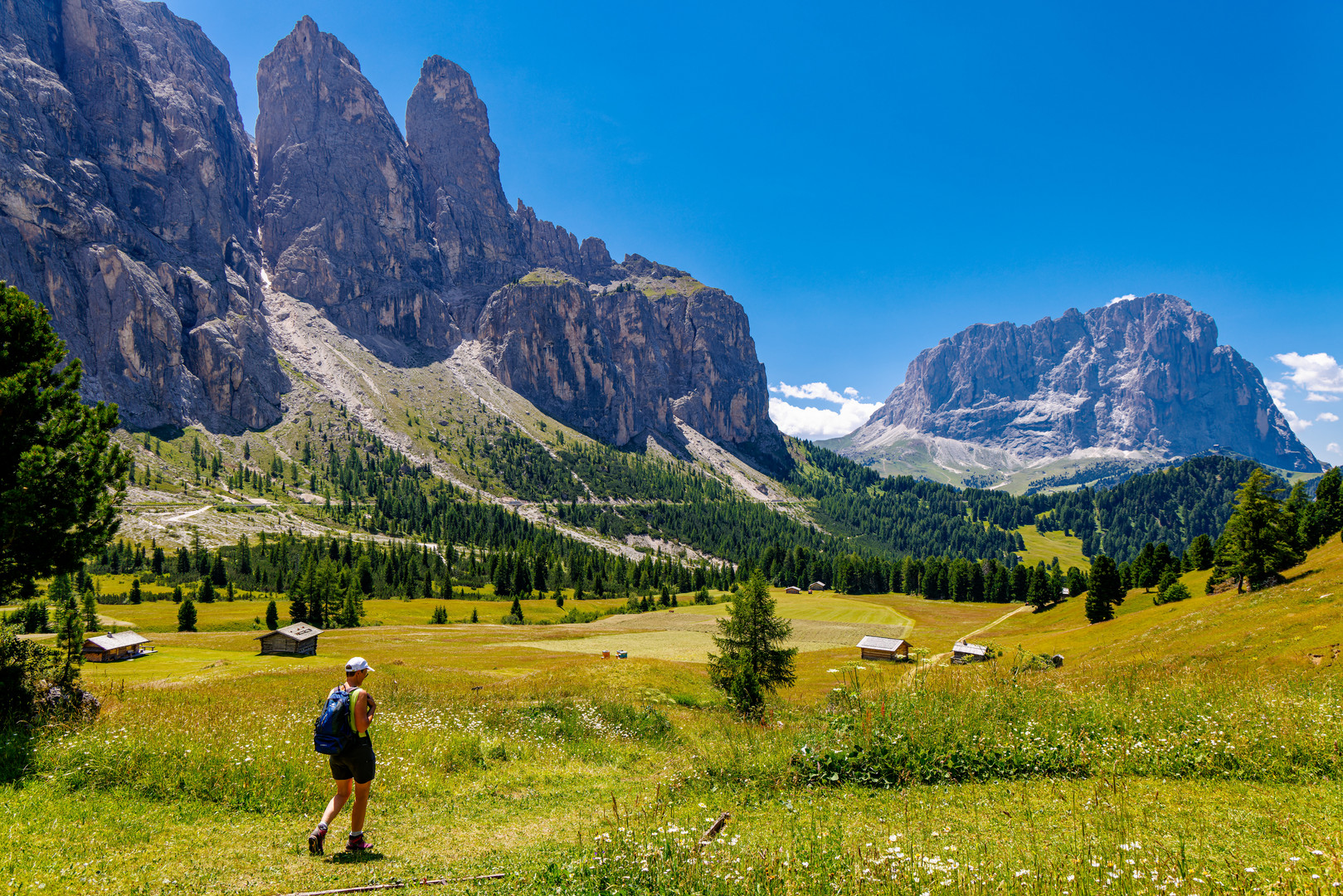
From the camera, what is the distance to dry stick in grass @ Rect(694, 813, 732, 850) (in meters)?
8.12

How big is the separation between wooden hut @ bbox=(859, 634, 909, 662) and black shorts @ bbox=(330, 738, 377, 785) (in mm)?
71173

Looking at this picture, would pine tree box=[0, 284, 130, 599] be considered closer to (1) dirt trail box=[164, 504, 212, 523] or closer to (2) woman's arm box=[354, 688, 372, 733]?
(2) woman's arm box=[354, 688, 372, 733]

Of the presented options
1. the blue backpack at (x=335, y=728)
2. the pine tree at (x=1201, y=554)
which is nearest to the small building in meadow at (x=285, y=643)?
the blue backpack at (x=335, y=728)

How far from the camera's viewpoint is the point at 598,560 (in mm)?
→ 163750

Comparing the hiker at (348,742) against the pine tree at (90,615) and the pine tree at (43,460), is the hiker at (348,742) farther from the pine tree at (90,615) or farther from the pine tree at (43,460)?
the pine tree at (90,615)

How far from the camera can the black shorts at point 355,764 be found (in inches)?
420

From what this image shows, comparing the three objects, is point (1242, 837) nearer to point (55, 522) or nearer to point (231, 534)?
point (55, 522)

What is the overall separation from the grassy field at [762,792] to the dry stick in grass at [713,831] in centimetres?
31

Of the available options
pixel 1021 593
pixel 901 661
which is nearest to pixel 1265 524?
pixel 901 661

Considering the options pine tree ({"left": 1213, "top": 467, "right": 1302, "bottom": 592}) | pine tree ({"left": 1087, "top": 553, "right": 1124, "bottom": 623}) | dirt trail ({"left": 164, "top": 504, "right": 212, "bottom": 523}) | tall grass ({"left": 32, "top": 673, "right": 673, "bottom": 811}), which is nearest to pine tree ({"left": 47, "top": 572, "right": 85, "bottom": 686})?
tall grass ({"left": 32, "top": 673, "right": 673, "bottom": 811})

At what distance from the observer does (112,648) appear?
53375mm

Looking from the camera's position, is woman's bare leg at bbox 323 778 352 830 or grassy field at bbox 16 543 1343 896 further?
woman's bare leg at bbox 323 778 352 830

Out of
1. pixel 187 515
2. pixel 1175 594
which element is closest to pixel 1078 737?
pixel 1175 594

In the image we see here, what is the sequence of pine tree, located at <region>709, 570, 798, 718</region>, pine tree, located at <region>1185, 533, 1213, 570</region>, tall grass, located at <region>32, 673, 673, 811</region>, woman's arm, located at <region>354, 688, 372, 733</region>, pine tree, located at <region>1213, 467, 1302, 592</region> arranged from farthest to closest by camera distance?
1. pine tree, located at <region>1185, 533, 1213, 570</region>
2. pine tree, located at <region>1213, 467, 1302, 592</region>
3. pine tree, located at <region>709, 570, 798, 718</region>
4. tall grass, located at <region>32, 673, 673, 811</region>
5. woman's arm, located at <region>354, 688, 372, 733</region>
